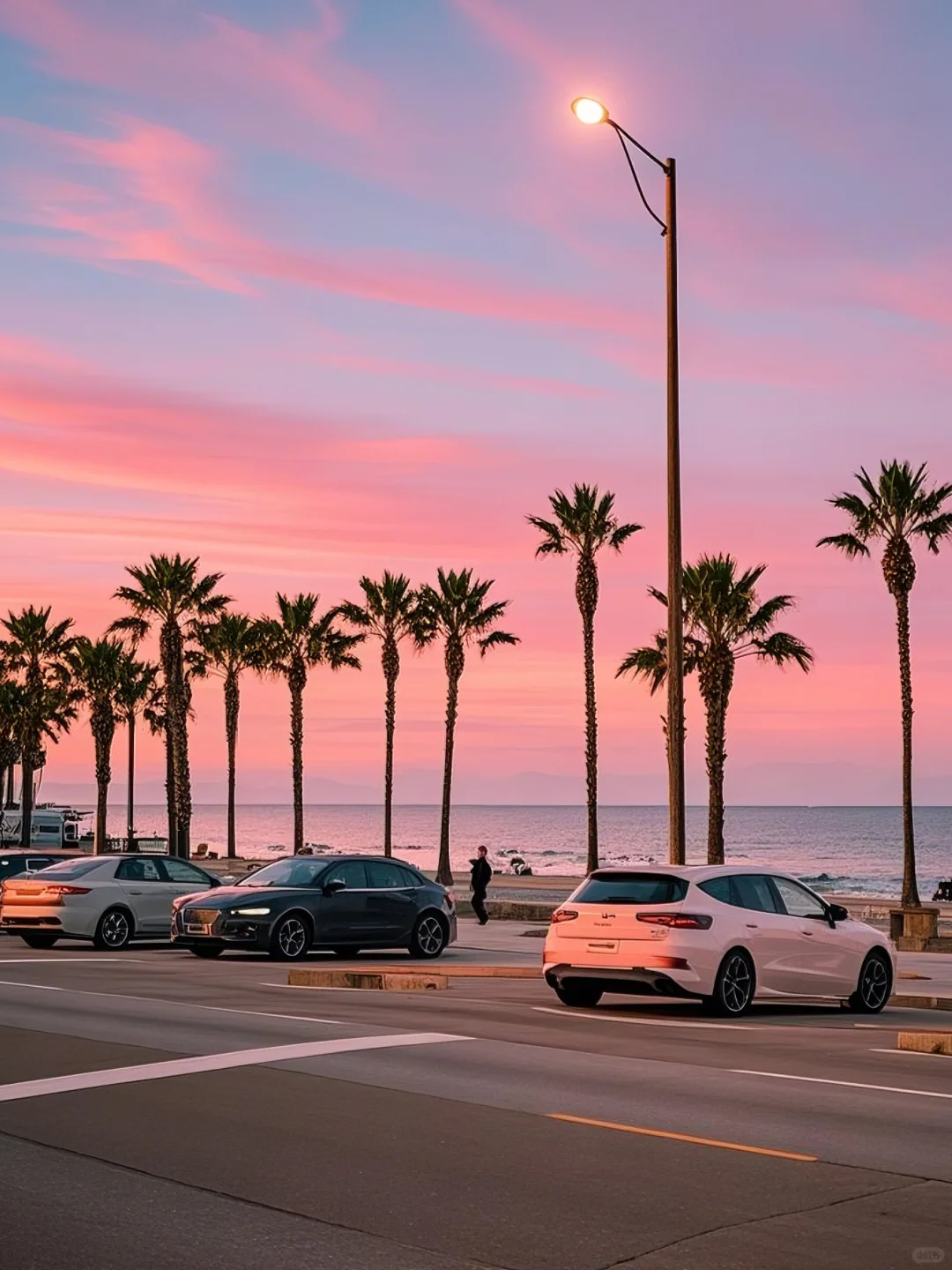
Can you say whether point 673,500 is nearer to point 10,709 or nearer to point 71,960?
point 71,960

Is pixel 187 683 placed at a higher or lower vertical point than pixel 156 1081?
higher

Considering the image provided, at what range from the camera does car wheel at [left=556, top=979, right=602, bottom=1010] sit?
16.9 m

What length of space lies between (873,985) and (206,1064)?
8959 mm

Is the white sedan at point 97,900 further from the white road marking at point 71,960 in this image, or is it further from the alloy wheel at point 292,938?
the alloy wheel at point 292,938

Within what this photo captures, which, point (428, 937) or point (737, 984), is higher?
point (737, 984)

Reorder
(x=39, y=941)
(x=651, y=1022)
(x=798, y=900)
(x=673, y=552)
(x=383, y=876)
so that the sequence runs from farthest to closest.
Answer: (x=39, y=941) → (x=383, y=876) → (x=673, y=552) → (x=798, y=900) → (x=651, y=1022)

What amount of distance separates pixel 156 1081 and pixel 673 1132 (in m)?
3.61

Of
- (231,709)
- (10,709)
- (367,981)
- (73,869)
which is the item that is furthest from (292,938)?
(10,709)

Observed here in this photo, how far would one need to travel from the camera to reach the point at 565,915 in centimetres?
1672

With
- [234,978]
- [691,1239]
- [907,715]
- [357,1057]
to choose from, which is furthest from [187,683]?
[691,1239]

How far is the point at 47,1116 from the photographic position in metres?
9.54

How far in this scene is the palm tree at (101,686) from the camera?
84.9 m

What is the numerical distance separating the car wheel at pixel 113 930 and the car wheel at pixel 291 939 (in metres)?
3.65

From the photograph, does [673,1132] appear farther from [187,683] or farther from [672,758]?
[187,683]
